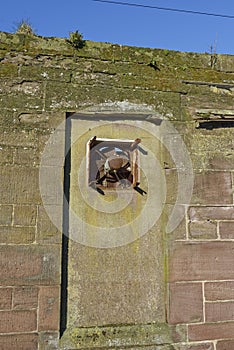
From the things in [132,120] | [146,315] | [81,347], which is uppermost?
[132,120]

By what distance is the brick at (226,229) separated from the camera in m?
3.42

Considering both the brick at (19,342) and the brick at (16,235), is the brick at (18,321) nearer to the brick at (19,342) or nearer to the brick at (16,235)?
the brick at (19,342)

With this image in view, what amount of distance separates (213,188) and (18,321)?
2.07m

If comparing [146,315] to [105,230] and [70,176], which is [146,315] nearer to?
[105,230]

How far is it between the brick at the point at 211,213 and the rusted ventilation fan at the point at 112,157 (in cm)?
51

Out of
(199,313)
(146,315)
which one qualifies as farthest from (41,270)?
(199,313)

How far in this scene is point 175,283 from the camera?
10.6 ft

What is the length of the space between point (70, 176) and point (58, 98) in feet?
2.37

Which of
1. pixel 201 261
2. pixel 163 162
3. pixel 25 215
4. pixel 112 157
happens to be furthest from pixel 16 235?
pixel 201 261

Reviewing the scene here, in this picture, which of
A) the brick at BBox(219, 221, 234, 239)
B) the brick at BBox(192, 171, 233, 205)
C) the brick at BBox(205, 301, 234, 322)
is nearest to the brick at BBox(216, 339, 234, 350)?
the brick at BBox(205, 301, 234, 322)

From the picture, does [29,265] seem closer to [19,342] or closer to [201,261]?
[19,342]

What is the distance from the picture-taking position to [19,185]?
311 cm

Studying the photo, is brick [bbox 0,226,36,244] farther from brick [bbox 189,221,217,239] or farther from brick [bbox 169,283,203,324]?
brick [bbox 189,221,217,239]

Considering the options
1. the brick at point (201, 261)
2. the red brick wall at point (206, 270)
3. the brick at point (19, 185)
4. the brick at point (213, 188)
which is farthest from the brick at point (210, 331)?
the brick at point (19, 185)
